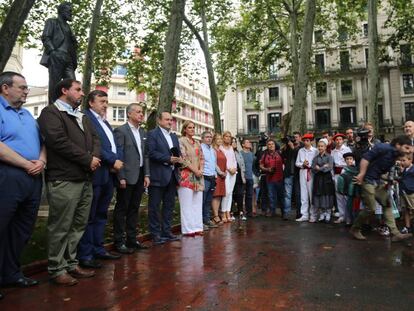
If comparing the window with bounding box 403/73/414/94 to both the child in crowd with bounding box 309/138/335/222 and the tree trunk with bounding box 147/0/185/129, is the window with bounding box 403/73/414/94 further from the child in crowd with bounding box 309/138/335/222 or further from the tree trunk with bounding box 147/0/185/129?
the child in crowd with bounding box 309/138/335/222

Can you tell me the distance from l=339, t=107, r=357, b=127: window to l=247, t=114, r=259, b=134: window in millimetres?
10600

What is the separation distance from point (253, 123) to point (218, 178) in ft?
137

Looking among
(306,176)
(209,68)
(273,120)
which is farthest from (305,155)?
(273,120)

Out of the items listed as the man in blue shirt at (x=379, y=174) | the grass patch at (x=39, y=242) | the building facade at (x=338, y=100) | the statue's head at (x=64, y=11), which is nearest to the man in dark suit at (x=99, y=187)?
the grass patch at (x=39, y=242)

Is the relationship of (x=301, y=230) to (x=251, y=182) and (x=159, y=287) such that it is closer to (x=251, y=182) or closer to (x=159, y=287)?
(x=251, y=182)

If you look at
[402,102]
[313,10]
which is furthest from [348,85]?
[313,10]

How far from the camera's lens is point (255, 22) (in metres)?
22.6

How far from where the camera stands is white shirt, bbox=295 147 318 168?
8.54 meters

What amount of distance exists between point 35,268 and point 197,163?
3.41m

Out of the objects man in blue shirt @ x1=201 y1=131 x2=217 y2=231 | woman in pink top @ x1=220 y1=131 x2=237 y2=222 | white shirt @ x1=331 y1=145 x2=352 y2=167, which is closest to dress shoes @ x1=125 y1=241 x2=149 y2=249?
man in blue shirt @ x1=201 y1=131 x2=217 y2=231

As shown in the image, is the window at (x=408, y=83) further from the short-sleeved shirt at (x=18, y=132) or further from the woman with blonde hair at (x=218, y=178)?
the short-sleeved shirt at (x=18, y=132)

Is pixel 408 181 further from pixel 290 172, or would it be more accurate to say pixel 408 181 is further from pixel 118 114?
pixel 118 114

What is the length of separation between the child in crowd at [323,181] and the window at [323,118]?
3965 cm

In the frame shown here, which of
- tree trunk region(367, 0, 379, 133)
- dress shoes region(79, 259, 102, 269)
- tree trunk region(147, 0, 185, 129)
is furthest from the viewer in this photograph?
tree trunk region(367, 0, 379, 133)
